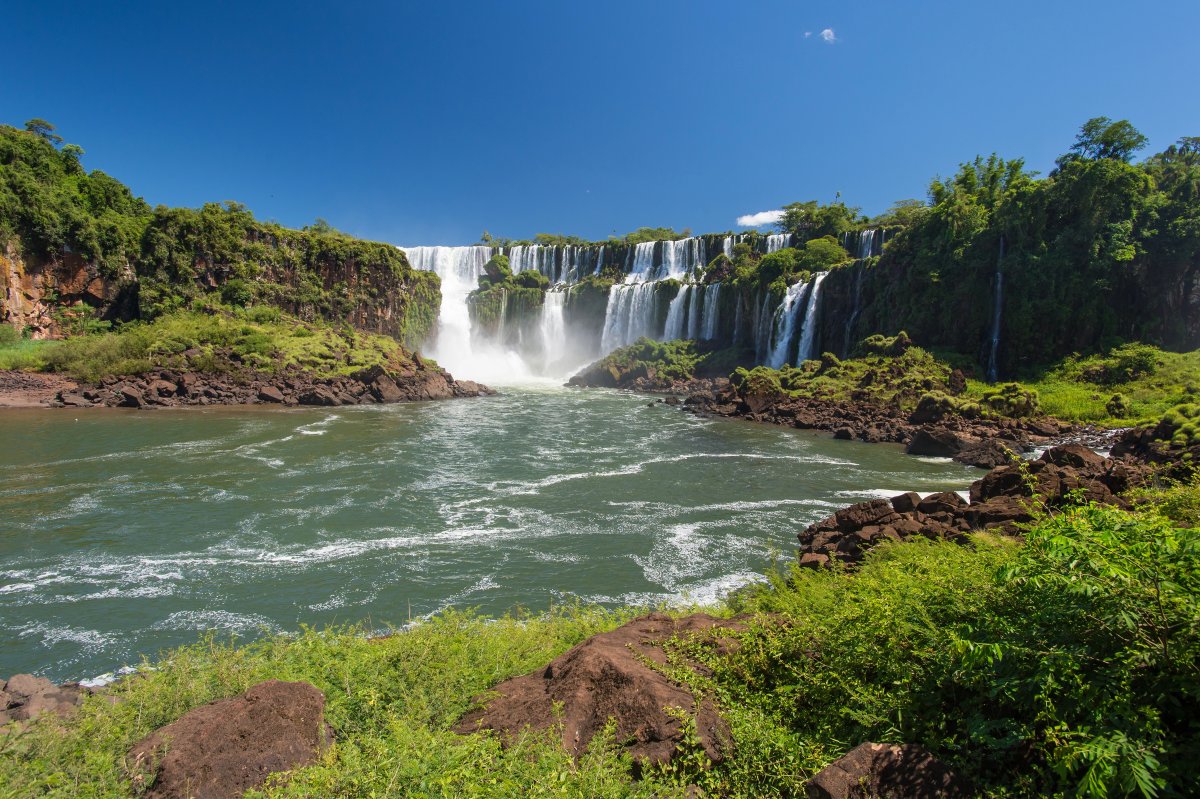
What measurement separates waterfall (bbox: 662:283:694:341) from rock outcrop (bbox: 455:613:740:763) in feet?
180

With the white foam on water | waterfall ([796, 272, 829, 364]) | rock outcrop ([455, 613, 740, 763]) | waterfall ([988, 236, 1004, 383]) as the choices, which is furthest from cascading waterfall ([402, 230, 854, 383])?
rock outcrop ([455, 613, 740, 763])

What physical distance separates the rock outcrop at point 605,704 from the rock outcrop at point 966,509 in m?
5.67

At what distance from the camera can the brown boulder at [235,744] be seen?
4020 millimetres

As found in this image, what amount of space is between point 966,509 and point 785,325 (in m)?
38.2

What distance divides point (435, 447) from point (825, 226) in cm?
5498

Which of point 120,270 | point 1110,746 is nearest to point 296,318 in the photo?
point 120,270

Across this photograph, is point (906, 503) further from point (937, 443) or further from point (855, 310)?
point (855, 310)

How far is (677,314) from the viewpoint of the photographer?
59438 millimetres

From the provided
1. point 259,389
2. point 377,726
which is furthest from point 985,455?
point 259,389

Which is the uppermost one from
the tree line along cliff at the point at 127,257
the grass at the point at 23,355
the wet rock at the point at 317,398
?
the tree line along cliff at the point at 127,257

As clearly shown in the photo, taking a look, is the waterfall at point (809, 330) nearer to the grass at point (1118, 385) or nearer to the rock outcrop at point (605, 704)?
the grass at point (1118, 385)

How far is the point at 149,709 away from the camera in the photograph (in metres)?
5.01

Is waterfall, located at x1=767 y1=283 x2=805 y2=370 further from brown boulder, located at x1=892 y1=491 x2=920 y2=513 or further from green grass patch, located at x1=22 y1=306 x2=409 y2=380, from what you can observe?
brown boulder, located at x1=892 y1=491 x2=920 y2=513

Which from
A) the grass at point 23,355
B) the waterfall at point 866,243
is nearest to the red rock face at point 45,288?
the grass at point 23,355
